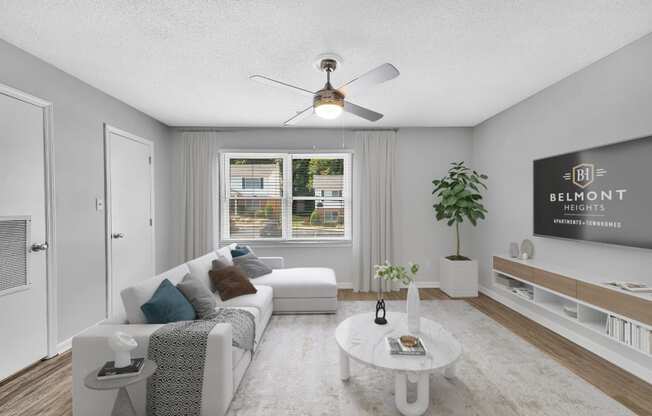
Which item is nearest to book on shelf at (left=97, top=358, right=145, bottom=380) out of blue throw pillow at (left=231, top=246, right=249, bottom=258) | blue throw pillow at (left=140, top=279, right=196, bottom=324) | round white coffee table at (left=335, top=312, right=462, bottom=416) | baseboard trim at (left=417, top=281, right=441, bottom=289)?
blue throw pillow at (left=140, top=279, right=196, bottom=324)

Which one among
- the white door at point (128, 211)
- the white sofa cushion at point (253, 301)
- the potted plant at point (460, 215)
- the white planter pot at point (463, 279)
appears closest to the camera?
the white sofa cushion at point (253, 301)

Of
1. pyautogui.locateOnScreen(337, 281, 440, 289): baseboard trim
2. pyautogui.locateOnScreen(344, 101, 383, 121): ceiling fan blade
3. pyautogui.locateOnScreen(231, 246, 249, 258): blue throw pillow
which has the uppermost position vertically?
pyautogui.locateOnScreen(344, 101, 383, 121): ceiling fan blade

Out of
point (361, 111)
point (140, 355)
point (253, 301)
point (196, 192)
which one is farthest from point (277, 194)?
point (140, 355)

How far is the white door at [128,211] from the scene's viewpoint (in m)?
3.43

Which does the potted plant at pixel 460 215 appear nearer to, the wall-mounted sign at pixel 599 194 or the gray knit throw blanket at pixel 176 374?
the wall-mounted sign at pixel 599 194

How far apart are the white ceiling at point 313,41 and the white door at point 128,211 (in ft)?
2.26

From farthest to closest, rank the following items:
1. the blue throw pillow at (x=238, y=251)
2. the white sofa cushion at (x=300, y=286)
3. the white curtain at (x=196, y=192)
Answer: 1. the white curtain at (x=196, y=192)
2. the blue throw pillow at (x=238, y=251)
3. the white sofa cushion at (x=300, y=286)

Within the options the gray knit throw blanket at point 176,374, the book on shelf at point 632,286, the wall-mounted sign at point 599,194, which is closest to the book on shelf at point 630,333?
the book on shelf at point 632,286

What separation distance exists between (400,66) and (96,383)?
3.04m

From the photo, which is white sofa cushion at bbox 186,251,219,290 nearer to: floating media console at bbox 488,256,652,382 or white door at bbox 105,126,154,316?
white door at bbox 105,126,154,316

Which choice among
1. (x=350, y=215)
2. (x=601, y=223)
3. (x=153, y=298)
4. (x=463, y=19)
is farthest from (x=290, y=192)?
(x=601, y=223)

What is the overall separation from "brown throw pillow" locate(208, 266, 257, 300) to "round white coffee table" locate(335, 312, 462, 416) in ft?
3.85

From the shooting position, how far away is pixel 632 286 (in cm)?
229

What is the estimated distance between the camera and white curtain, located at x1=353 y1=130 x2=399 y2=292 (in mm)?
4719
